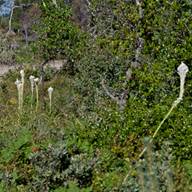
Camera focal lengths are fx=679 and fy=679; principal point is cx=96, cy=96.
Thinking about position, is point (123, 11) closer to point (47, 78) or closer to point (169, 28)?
point (169, 28)

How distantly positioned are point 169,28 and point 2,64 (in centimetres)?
2056

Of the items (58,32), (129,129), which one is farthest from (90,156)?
(58,32)

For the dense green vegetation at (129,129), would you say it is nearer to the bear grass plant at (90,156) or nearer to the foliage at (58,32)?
the bear grass plant at (90,156)

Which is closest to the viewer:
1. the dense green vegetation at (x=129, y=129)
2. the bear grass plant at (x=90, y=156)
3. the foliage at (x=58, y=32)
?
the bear grass plant at (x=90, y=156)

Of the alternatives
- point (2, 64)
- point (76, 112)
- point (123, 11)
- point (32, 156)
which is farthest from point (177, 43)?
point (2, 64)

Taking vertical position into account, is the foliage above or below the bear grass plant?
below

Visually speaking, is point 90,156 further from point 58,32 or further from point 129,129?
point 58,32

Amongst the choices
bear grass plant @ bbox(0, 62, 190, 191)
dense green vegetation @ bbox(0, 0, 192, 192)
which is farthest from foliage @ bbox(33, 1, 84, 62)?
bear grass plant @ bbox(0, 62, 190, 191)

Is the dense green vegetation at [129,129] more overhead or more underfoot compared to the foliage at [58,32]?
more overhead

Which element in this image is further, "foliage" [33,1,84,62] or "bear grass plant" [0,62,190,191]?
"foliage" [33,1,84,62]

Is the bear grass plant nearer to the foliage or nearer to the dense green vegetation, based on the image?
the dense green vegetation

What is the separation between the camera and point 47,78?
20.7 m

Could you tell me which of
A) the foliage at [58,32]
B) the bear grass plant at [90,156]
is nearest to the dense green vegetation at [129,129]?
the bear grass plant at [90,156]

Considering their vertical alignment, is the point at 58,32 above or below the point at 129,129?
below
